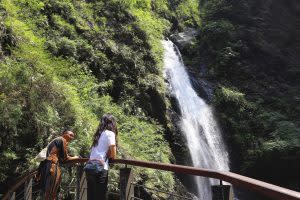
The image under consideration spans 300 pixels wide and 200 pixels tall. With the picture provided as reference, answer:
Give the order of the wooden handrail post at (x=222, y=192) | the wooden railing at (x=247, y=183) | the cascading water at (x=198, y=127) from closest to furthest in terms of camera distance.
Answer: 1. the wooden railing at (x=247, y=183)
2. the wooden handrail post at (x=222, y=192)
3. the cascading water at (x=198, y=127)

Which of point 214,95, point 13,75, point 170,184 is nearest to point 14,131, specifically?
point 13,75

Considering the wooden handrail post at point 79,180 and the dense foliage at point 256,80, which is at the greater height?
the dense foliage at point 256,80

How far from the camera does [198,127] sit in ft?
66.3

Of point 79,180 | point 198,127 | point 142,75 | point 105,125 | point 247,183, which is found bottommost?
point 247,183

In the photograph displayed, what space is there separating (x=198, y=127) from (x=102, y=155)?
15733mm

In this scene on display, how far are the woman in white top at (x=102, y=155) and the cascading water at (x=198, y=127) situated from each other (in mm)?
13088

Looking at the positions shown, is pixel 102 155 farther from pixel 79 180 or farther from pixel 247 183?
pixel 247 183

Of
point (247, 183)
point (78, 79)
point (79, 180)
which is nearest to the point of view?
point (247, 183)

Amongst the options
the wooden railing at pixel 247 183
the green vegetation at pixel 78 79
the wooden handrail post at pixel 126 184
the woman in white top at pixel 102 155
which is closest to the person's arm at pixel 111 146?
the woman in white top at pixel 102 155

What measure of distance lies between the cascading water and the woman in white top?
13088mm

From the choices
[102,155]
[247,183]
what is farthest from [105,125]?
[247,183]

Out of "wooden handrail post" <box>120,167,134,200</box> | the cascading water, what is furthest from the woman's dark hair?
the cascading water

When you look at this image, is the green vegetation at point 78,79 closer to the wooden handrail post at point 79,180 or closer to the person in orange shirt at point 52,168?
the person in orange shirt at point 52,168

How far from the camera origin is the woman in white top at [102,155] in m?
4.70
